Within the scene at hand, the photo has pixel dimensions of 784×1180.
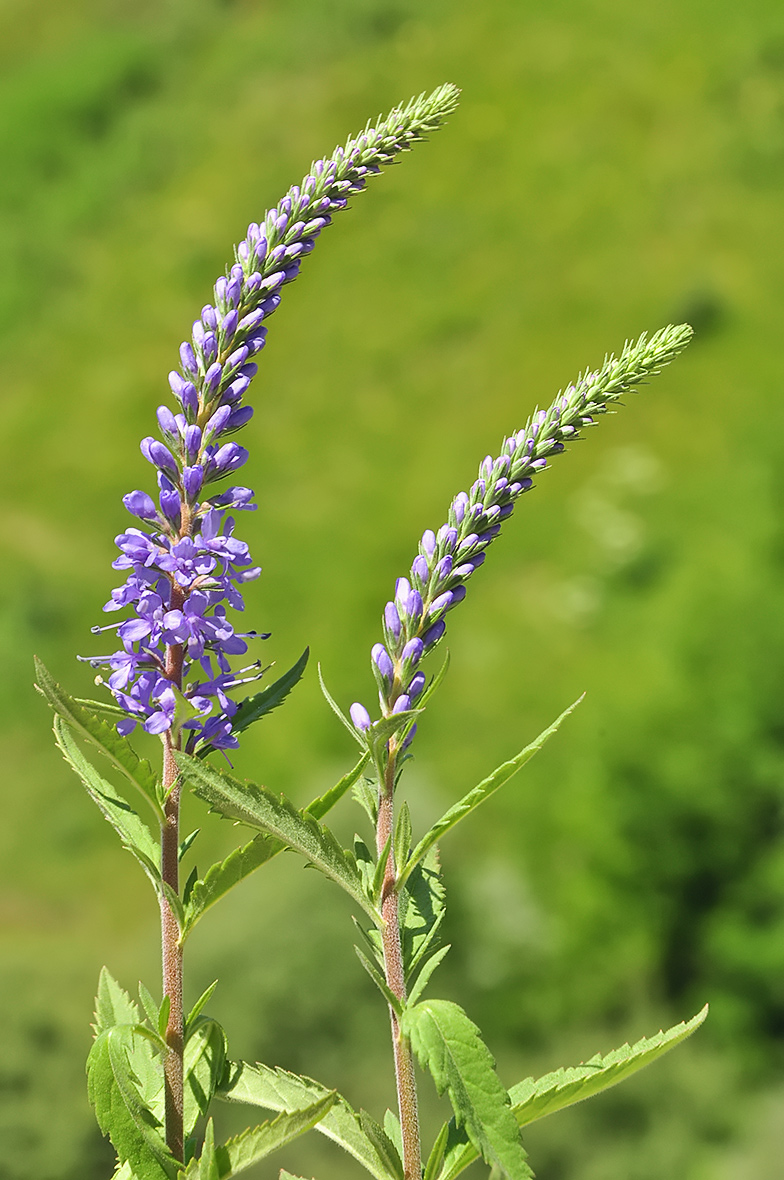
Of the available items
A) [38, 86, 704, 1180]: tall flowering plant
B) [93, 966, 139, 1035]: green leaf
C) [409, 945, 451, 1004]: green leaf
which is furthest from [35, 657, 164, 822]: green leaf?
[409, 945, 451, 1004]: green leaf

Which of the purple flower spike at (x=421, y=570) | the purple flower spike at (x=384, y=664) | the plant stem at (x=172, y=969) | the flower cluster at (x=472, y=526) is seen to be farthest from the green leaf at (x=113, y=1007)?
the purple flower spike at (x=421, y=570)

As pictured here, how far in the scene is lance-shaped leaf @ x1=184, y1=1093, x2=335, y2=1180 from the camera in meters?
2.80

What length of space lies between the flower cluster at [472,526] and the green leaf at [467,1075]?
2.49 ft

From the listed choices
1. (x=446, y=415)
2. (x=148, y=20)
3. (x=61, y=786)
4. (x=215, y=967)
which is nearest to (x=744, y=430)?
(x=446, y=415)

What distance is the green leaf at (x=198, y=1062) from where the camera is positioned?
3092 millimetres

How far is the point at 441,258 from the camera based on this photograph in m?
48.7

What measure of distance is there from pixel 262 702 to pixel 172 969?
Answer: 30.5 inches

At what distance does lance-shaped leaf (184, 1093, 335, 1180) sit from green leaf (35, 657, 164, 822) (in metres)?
0.80

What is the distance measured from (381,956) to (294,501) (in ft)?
127

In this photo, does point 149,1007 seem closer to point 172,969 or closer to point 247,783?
point 172,969

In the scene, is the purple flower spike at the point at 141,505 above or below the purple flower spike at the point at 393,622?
above

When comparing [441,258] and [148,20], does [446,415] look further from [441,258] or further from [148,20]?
[148,20]

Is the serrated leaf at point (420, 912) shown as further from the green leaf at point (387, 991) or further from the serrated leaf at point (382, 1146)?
the serrated leaf at point (382, 1146)

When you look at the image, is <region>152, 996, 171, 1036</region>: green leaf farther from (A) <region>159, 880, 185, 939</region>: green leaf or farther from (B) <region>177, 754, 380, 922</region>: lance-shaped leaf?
(B) <region>177, 754, 380, 922</region>: lance-shaped leaf
